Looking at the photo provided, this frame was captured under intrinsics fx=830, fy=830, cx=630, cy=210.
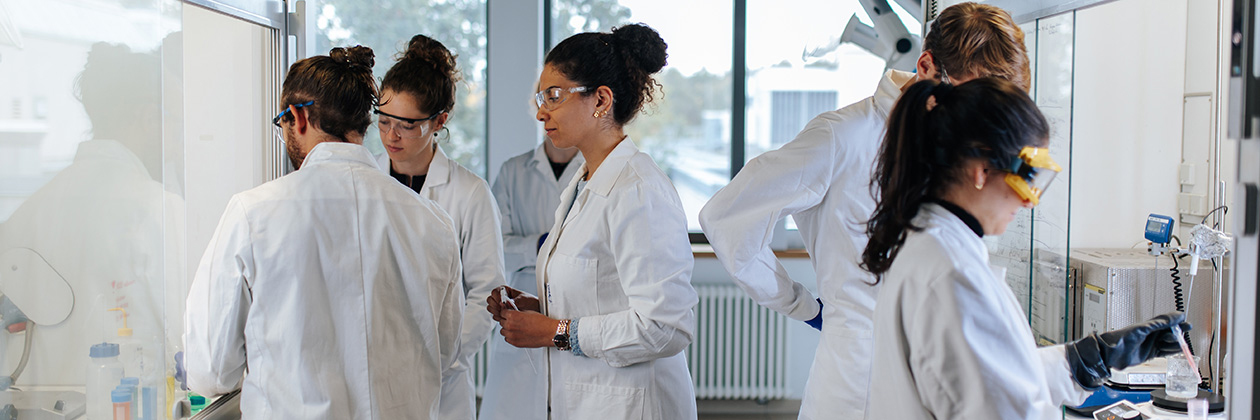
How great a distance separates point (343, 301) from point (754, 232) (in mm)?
763

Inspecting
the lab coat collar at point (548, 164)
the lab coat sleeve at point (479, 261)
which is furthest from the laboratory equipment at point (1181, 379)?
the lab coat collar at point (548, 164)

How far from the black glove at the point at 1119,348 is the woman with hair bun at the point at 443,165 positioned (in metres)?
1.22

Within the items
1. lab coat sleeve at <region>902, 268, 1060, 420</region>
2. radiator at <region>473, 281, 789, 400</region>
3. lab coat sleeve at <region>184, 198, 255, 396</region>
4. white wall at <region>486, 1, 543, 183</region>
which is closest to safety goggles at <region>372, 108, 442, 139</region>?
lab coat sleeve at <region>184, 198, 255, 396</region>

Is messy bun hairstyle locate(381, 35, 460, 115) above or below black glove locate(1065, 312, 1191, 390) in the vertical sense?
above

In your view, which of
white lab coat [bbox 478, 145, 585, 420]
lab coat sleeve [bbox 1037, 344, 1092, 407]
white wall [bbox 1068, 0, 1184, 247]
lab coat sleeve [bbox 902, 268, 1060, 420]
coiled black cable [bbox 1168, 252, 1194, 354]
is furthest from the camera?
white lab coat [bbox 478, 145, 585, 420]

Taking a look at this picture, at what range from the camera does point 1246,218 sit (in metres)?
1.02

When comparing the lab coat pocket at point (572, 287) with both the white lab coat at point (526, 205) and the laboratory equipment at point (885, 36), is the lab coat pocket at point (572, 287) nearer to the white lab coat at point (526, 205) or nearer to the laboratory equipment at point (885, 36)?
the white lab coat at point (526, 205)

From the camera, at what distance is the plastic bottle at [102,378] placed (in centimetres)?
146

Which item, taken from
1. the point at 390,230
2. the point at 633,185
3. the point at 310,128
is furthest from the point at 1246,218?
the point at 310,128

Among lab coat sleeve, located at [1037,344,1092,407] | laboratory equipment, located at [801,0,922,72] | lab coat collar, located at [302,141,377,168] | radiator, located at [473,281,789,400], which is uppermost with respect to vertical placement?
laboratory equipment, located at [801,0,922,72]

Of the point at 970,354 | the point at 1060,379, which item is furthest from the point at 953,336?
the point at 1060,379

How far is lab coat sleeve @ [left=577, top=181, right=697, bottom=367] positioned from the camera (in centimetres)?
151

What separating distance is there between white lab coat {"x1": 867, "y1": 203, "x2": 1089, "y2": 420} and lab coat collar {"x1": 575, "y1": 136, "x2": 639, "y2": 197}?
65 centimetres

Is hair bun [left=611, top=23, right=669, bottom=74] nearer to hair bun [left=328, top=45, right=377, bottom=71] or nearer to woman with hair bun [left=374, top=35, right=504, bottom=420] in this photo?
hair bun [left=328, top=45, right=377, bottom=71]
